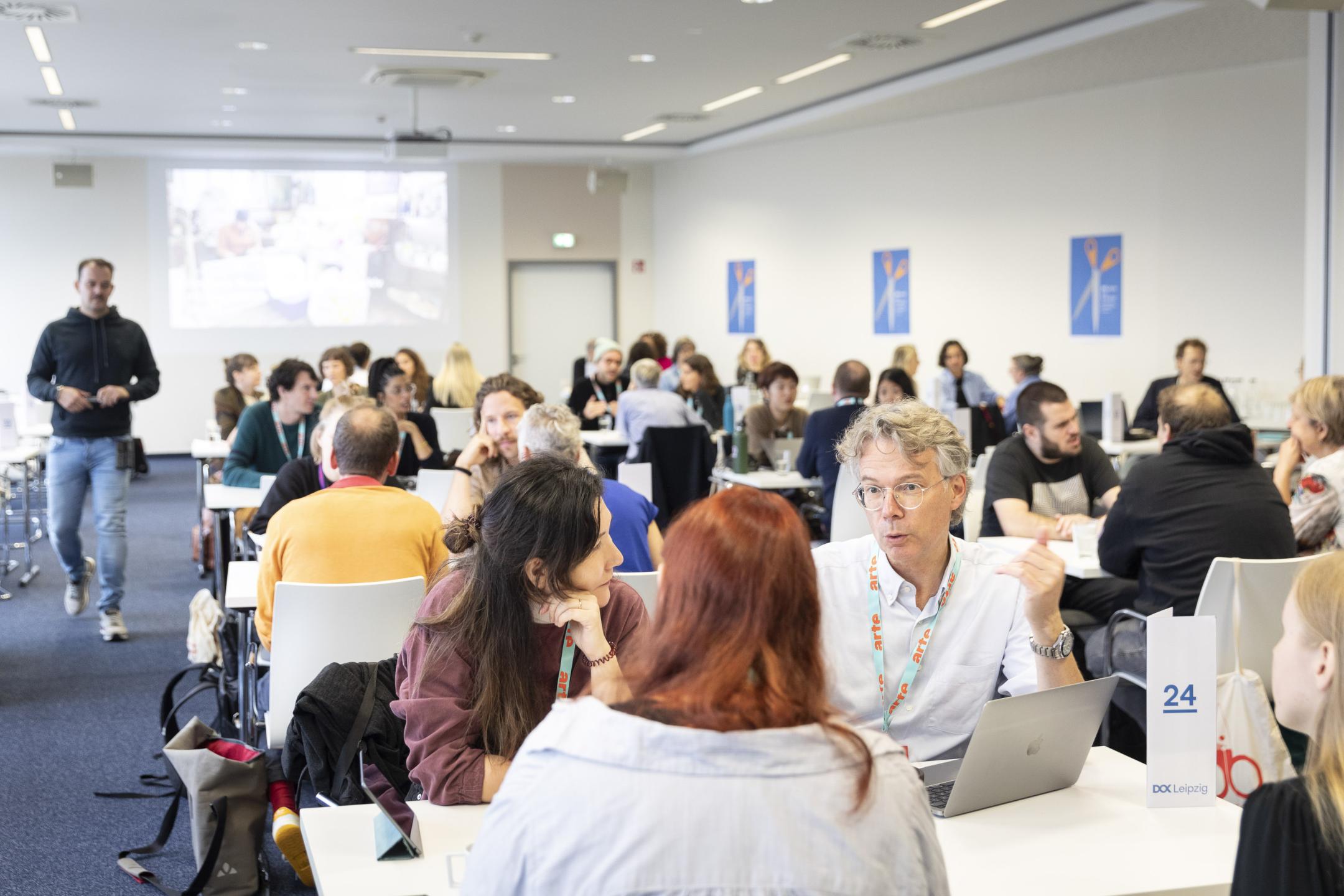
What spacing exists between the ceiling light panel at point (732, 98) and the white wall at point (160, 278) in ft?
13.7

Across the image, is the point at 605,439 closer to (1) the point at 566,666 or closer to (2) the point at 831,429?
(2) the point at 831,429

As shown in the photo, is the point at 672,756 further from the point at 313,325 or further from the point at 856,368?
the point at 313,325

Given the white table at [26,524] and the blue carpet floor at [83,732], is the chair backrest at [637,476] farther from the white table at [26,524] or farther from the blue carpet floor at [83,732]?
the white table at [26,524]

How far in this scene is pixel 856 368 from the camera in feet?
21.2

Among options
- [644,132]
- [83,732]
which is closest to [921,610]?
[83,732]

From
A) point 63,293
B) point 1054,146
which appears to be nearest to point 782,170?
point 1054,146

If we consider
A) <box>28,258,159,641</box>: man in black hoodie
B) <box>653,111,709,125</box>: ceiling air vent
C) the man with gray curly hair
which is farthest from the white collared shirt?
<box>653,111,709,125</box>: ceiling air vent

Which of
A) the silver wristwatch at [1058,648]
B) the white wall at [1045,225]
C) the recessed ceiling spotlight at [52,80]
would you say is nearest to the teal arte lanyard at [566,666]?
the silver wristwatch at [1058,648]

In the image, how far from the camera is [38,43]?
8.10 m

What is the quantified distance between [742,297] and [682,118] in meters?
2.58

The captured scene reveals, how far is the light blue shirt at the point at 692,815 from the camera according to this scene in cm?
111

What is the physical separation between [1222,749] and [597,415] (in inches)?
270

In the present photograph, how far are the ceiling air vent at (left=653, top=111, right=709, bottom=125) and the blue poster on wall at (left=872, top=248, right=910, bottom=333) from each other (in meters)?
2.15

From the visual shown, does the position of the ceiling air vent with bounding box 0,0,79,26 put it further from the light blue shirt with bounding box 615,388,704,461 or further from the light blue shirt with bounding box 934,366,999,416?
the light blue shirt with bounding box 934,366,999,416
